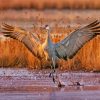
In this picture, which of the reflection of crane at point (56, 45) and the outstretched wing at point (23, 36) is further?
the outstretched wing at point (23, 36)

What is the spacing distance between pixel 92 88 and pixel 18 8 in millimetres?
12737

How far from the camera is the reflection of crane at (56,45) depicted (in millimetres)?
16219

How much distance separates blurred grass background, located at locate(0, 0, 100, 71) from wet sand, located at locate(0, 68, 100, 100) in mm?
528

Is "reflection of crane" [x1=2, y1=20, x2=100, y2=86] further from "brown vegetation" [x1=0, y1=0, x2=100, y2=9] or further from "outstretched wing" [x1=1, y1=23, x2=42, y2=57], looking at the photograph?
"brown vegetation" [x1=0, y1=0, x2=100, y2=9]

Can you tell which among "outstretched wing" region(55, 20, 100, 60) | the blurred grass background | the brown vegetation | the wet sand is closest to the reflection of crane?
"outstretched wing" region(55, 20, 100, 60)

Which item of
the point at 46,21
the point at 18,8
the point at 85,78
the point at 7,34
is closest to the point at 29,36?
the point at 7,34

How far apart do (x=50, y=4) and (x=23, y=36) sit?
40.8ft

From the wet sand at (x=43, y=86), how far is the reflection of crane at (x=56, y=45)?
0.48 metres

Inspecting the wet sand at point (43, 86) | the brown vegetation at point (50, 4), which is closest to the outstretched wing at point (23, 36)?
the wet sand at point (43, 86)

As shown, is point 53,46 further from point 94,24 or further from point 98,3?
point 98,3

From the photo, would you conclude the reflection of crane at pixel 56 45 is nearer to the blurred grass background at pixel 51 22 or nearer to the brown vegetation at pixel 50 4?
the blurred grass background at pixel 51 22

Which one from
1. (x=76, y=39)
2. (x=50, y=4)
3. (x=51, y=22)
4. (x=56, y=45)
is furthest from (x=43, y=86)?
(x=50, y=4)

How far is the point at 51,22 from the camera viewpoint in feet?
83.7

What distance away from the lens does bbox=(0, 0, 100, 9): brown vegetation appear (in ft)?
92.7
